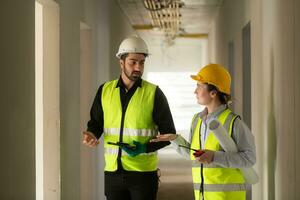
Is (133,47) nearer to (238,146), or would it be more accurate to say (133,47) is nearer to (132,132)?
(132,132)

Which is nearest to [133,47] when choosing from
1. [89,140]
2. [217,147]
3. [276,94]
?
[89,140]

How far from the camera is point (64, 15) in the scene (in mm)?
4691

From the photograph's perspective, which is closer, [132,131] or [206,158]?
[206,158]

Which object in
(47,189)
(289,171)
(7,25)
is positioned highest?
(7,25)

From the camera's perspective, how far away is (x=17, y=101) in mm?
3203

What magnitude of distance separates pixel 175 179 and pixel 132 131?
6.45 meters

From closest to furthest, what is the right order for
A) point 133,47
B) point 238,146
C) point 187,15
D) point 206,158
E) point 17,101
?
point 206,158
point 238,146
point 17,101
point 133,47
point 187,15

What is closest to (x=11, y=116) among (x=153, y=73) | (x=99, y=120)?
(x=99, y=120)

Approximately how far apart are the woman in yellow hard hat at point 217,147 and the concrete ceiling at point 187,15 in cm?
588

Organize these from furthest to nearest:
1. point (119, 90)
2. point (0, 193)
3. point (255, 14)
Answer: point (255, 14) → point (119, 90) → point (0, 193)

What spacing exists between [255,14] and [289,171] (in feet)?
6.36

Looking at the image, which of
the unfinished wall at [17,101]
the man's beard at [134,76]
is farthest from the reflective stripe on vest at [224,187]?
the unfinished wall at [17,101]

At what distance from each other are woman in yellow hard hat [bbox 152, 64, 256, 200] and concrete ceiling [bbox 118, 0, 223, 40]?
5878 millimetres

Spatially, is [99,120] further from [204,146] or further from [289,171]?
[289,171]
